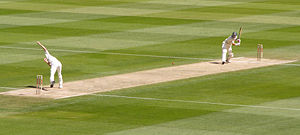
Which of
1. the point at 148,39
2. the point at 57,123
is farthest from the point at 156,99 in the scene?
the point at 148,39

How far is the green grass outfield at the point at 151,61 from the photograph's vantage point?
86.7ft

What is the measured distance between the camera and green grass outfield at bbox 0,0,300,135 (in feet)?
86.7

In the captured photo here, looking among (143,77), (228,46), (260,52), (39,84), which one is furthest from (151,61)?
(39,84)

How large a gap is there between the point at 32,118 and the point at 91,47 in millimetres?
16973

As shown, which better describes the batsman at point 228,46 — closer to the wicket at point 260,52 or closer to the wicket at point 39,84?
the wicket at point 260,52

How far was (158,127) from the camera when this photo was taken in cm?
2580

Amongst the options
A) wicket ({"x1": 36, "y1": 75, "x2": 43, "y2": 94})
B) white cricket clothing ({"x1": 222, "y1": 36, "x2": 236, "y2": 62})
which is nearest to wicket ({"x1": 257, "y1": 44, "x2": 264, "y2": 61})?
white cricket clothing ({"x1": 222, "y1": 36, "x2": 236, "y2": 62})

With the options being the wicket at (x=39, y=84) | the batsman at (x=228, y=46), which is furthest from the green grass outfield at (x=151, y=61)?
the batsman at (x=228, y=46)

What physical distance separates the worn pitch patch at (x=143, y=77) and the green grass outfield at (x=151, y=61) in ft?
2.47

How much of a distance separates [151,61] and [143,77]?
15.0ft

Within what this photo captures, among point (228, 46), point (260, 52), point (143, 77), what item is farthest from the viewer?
point (260, 52)

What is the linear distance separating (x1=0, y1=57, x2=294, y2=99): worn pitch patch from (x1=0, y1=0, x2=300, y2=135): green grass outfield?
75 centimetres

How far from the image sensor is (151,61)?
128ft

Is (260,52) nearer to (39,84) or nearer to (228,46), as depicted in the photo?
(228,46)
